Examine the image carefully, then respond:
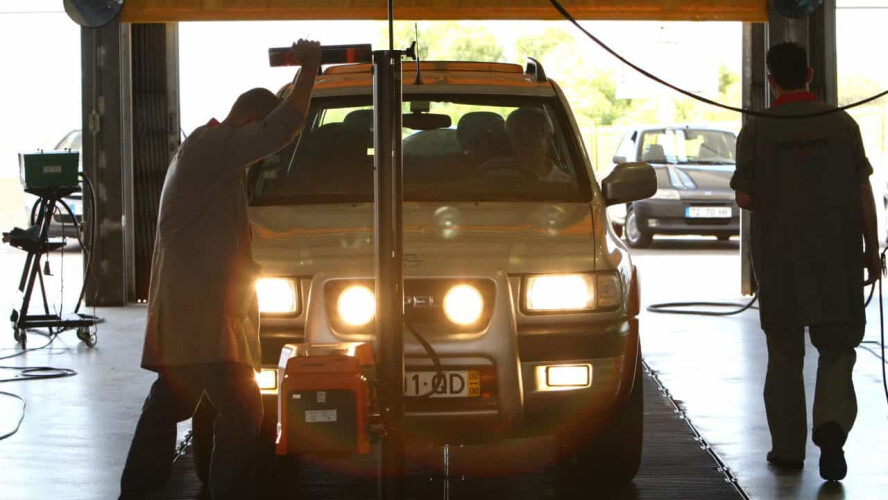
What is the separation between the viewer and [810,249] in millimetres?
5320

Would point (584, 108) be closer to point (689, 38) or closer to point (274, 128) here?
point (689, 38)

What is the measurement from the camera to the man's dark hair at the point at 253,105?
173 inches

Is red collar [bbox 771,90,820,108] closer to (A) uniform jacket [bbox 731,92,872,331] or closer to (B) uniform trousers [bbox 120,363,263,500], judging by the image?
(A) uniform jacket [bbox 731,92,872,331]

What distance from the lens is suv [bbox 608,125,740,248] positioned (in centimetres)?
1792

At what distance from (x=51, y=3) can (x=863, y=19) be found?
1941 cm

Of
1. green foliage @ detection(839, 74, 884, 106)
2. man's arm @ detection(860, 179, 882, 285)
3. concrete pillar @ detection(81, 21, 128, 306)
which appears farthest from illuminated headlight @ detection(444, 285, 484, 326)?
green foliage @ detection(839, 74, 884, 106)

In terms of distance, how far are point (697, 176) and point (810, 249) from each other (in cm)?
1288

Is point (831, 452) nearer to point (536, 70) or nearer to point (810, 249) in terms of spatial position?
point (810, 249)

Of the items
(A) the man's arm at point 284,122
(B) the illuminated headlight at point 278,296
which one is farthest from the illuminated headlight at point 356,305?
(A) the man's arm at point 284,122

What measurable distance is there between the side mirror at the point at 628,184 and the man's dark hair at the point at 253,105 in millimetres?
1660

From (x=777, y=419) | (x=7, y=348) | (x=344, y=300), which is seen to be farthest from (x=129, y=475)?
(x=7, y=348)

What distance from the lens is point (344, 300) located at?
478 cm

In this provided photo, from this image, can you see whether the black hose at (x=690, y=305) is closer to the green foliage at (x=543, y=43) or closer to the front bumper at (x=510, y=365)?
the front bumper at (x=510, y=365)

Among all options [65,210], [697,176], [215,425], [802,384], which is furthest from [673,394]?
[65,210]
